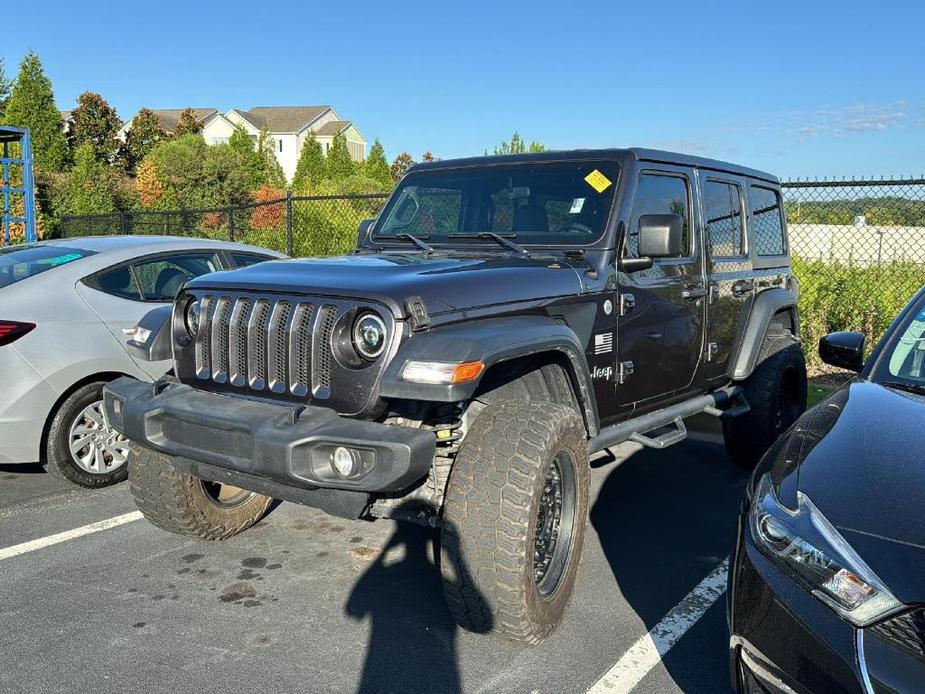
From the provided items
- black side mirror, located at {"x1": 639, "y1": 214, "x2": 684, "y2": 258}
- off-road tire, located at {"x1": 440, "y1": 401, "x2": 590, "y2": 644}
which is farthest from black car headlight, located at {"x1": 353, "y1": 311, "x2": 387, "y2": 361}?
black side mirror, located at {"x1": 639, "y1": 214, "x2": 684, "y2": 258}

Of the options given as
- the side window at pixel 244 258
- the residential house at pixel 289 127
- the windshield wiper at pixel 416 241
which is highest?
the residential house at pixel 289 127

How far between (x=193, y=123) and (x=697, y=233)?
59708 mm

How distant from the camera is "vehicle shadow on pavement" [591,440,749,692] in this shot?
342cm

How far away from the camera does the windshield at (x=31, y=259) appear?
538 cm

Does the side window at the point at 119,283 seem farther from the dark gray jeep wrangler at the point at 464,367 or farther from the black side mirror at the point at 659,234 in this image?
the black side mirror at the point at 659,234

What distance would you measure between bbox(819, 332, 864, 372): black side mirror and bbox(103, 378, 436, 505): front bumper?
1.98 m

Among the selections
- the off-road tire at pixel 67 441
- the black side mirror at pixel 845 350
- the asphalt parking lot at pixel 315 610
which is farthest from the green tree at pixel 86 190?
the black side mirror at pixel 845 350

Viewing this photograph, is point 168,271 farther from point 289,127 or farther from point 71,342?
point 289,127

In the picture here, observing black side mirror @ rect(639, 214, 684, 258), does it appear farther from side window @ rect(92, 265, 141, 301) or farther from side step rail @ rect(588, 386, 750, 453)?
side window @ rect(92, 265, 141, 301)

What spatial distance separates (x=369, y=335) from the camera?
3.28m

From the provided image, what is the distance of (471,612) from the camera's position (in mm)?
3266

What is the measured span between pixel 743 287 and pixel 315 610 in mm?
3421

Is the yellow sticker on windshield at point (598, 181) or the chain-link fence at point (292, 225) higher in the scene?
the yellow sticker on windshield at point (598, 181)

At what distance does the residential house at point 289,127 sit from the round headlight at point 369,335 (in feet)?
247
